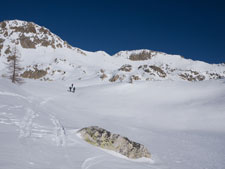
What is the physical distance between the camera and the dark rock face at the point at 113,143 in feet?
29.5

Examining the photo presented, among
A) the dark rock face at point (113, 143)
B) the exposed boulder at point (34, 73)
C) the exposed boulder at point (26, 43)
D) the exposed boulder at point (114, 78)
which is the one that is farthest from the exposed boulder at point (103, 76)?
the exposed boulder at point (26, 43)

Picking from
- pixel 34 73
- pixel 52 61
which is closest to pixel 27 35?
pixel 52 61

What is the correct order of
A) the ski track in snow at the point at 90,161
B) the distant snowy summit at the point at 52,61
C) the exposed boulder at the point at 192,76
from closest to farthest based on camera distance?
the ski track in snow at the point at 90,161 < the distant snowy summit at the point at 52,61 < the exposed boulder at the point at 192,76

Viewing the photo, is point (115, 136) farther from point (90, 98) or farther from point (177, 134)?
point (90, 98)

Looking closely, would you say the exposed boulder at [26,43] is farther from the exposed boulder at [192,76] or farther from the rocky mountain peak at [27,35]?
the exposed boulder at [192,76]

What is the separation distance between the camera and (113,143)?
9.16 meters

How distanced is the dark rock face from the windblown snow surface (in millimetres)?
428

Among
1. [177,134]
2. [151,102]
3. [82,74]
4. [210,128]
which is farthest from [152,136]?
[82,74]

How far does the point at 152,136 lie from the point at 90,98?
16.7 m

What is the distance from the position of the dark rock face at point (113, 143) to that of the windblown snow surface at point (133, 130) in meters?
0.43

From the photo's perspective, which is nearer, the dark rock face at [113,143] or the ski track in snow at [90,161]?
the ski track in snow at [90,161]

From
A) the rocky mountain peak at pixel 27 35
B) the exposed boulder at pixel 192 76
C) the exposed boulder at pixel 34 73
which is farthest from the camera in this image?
the exposed boulder at pixel 192 76

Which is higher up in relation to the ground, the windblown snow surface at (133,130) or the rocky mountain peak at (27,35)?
the rocky mountain peak at (27,35)

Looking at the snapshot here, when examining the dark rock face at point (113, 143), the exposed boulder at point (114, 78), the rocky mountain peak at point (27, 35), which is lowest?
the dark rock face at point (113, 143)
